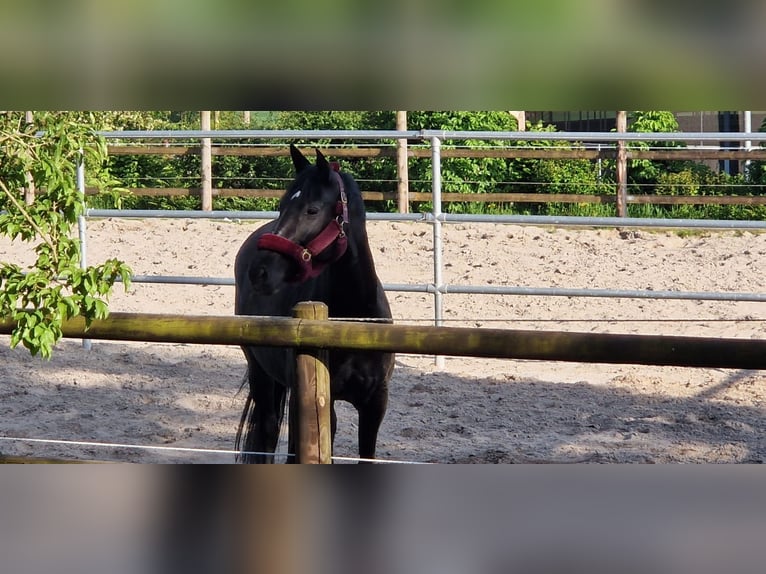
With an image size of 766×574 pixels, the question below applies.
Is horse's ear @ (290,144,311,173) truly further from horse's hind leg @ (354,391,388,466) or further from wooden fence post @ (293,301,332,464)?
wooden fence post @ (293,301,332,464)

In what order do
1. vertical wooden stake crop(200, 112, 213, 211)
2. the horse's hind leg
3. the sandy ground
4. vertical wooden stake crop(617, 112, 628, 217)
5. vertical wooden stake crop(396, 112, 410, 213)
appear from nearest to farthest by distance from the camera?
the horse's hind leg
the sandy ground
vertical wooden stake crop(617, 112, 628, 217)
vertical wooden stake crop(396, 112, 410, 213)
vertical wooden stake crop(200, 112, 213, 211)

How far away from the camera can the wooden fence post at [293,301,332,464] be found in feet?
8.21

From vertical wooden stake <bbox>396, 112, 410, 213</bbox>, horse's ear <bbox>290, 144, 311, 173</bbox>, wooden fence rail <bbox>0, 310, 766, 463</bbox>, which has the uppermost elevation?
vertical wooden stake <bbox>396, 112, 410, 213</bbox>

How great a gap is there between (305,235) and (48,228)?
1.39m

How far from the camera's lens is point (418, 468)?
6.12 ft

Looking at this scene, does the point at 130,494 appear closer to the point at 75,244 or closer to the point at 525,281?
the point at 75,244

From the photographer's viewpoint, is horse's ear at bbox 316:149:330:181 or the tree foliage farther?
horse's ear at bbox 316:149:330:181

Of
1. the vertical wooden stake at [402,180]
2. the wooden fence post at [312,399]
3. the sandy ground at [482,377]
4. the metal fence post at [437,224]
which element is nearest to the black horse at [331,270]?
the sandy ground at [482,377]

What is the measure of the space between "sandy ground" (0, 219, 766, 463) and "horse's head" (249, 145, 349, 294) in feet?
1.38

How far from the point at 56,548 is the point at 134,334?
745mm

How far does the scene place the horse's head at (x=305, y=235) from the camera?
342cm

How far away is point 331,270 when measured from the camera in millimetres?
3609

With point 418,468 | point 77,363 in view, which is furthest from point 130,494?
point 77,363
